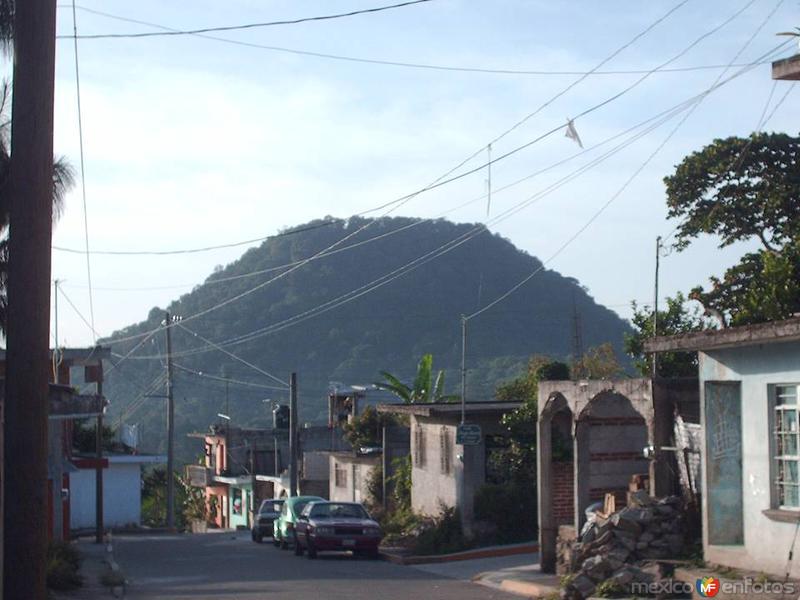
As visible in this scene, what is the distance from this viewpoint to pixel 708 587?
1414cm

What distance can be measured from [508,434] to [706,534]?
44.1 ft

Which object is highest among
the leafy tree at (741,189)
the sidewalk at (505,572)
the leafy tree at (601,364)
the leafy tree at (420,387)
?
the leafy tree at (741,189)

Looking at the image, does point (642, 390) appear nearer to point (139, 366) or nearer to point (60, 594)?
point (60, 594)

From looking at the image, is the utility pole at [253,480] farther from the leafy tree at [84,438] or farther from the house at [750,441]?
the house at [750,441]

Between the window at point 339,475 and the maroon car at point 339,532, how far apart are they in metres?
14.8

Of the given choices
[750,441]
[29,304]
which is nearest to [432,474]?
[750,441]

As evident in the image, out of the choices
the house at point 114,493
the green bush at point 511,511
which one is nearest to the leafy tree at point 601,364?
the green bush at point 511,511

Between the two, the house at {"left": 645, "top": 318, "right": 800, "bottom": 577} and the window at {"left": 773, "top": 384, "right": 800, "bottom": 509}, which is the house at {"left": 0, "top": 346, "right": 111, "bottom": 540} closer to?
the house at {"left": 645, "top": 318, "right": 800, "bottom": 577}

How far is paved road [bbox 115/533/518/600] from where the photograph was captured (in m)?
17.6

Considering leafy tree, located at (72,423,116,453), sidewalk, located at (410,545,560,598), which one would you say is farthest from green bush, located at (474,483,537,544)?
leafy tree, located at (72,423,116,453)

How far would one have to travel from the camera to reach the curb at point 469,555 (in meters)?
25.5

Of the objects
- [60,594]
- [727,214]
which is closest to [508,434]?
[727,214]

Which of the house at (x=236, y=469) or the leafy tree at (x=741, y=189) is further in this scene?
the house at (x=236, y=469)

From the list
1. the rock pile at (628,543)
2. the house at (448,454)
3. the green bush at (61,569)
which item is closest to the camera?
the rock pile at (628,543)
